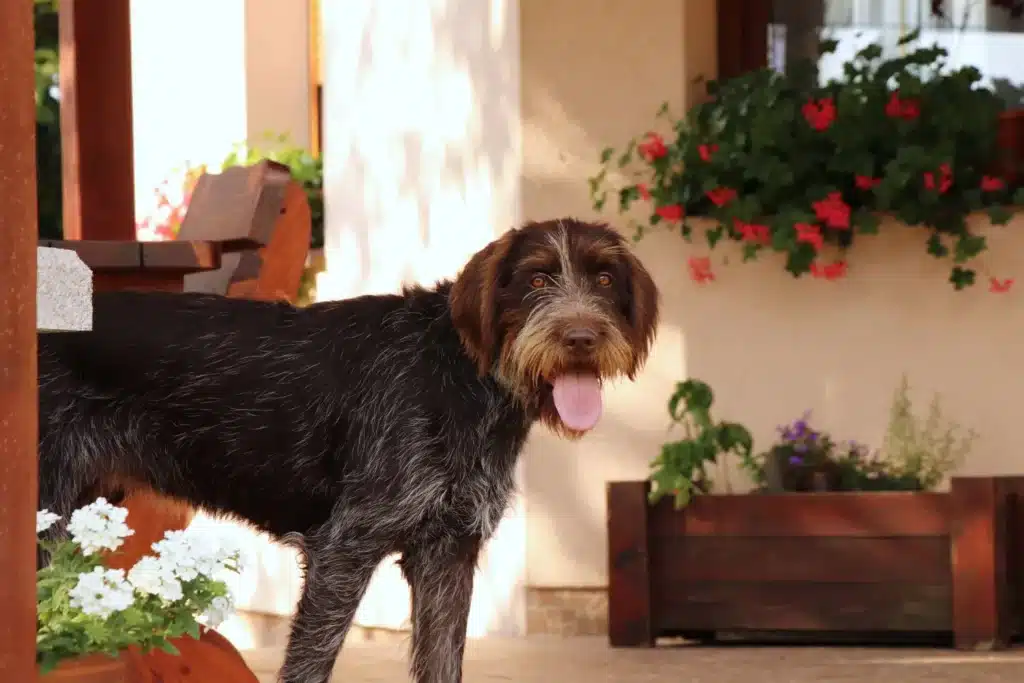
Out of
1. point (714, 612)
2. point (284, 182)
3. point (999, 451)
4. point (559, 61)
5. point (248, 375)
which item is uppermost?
point (559, 61)

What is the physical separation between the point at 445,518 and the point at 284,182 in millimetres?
2000

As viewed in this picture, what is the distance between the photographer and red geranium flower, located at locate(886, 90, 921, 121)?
6.90 meters

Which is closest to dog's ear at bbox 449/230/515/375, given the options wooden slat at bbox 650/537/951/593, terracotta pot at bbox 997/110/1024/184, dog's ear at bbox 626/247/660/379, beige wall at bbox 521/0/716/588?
dog's ear at bbox 626/247/660/379

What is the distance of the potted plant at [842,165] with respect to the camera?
6.84 m

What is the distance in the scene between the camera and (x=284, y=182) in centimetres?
630

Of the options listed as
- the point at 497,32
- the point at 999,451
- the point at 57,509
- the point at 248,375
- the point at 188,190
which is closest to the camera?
the point at 57,509

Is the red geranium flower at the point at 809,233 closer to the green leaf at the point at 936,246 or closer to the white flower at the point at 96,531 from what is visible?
the green leaf at the point at 936,246

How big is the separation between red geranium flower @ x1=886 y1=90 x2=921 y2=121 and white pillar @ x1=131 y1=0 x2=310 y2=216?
174 inches

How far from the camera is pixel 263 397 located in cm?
481

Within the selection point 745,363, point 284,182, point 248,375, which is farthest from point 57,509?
point 745,363

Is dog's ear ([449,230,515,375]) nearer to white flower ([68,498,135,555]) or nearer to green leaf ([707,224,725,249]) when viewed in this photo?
white flower ([68,498,135,555])

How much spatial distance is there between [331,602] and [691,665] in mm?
1844

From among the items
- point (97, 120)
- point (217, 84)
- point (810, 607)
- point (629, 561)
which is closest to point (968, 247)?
point (810, 607)

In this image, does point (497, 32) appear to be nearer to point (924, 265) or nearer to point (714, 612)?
point (924, 265)
